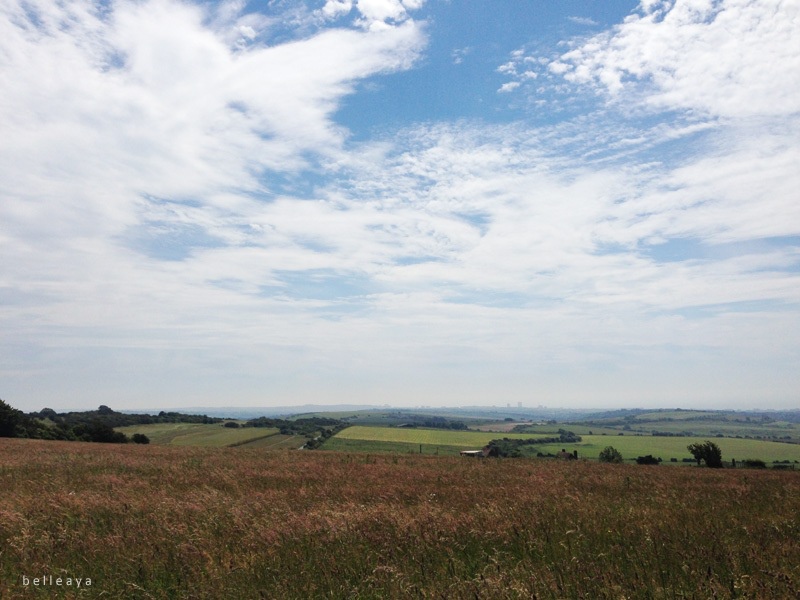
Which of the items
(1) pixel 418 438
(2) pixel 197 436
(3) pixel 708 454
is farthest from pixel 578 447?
(2) pixel 197 436

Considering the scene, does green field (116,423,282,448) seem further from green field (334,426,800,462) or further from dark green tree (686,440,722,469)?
dark green tree (686,440,722,469)

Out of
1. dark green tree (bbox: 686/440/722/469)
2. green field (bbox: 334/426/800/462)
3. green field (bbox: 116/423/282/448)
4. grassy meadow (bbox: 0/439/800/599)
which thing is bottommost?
green field (bbox: 334/426/800/462)

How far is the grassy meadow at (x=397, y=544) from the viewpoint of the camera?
5.02 meters

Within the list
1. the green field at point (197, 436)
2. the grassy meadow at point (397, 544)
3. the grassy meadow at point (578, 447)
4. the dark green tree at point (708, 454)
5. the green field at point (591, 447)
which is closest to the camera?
the grassy meadow at point (397, 544)

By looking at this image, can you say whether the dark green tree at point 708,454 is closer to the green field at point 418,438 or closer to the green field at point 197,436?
the green field at point 197,436

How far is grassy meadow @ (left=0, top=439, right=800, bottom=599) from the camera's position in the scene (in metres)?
5.02

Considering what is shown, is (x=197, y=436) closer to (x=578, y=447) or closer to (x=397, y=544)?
(x=578, y=447)

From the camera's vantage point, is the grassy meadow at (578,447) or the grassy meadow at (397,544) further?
the grassy meadow at (578,447)

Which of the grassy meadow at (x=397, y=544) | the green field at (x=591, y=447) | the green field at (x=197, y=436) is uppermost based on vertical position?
the grassy meadow at (x=397, y=544)

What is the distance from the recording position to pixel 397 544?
21.2 feet

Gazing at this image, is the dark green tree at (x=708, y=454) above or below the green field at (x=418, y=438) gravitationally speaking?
above

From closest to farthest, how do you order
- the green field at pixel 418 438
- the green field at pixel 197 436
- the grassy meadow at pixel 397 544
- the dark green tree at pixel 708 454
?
the grassy meadow at pixel 397 544 → the dark green tree at pixel 708 454 → the green field at pixel 197 436 → the green field at pixel 418 438

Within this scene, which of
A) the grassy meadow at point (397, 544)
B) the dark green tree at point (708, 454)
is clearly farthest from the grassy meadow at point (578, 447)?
the grassy meadow at point (397, 544)

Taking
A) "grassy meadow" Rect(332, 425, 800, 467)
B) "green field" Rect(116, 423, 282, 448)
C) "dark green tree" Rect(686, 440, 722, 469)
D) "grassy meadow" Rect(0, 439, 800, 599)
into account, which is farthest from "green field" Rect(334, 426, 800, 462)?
"grassy meadow" Rect(0, 439, 800, 599)
